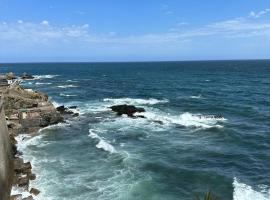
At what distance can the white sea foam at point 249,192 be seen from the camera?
2723 cm

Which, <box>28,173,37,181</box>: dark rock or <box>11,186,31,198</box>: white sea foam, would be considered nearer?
<box>11,186,31,198</box>: white sea foam

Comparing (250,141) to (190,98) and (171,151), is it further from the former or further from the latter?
(190,98)

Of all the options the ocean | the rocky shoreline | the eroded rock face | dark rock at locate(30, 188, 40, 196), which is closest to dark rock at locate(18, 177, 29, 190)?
dark rock at locate(30, 188, 40, 196)

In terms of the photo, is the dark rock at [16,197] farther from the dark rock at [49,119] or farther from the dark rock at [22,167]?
the dark rock at [49,119]

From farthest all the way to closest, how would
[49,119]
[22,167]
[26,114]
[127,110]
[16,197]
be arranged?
[127,110], [49,119], [26,114], [22,167], [16,197]

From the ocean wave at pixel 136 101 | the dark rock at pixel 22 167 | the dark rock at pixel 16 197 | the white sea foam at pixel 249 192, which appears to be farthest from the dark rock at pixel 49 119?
the white sea foam at pixel 249 192

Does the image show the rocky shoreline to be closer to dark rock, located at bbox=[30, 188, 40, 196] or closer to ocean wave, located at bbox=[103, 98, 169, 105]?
dark rock, located at bbox=[30, 188, 40, 196]

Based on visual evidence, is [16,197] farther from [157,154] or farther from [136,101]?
[136,101]

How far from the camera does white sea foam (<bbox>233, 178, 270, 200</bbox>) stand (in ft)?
89.4

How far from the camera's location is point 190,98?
73.7 meters

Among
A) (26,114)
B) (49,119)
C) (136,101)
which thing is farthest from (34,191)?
(136,101)

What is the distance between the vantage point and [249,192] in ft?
92.5

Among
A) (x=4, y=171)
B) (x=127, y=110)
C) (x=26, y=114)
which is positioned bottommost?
(x=127, y=110)

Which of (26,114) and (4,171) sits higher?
(26,114)
